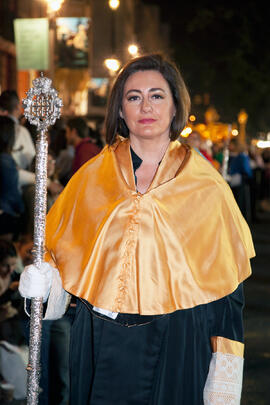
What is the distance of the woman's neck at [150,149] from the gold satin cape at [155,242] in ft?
0.25

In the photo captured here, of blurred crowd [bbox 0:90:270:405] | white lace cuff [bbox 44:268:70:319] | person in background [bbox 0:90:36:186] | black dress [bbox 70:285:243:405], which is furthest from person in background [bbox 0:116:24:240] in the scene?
black dress [bbox 70:285:243:405]

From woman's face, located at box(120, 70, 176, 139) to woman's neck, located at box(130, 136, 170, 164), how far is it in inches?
1.2

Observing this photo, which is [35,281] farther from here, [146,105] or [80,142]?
[80,142]

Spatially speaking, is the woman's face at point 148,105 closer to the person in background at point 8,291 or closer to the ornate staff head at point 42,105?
the ornate staff head at point 42,105

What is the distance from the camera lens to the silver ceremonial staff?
9.10ft

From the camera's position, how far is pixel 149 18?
49406mm

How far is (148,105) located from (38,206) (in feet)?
2.17

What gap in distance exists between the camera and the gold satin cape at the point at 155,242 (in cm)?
285

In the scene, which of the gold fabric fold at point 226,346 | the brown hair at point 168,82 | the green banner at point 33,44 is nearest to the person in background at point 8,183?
the brown hair at point 168,82

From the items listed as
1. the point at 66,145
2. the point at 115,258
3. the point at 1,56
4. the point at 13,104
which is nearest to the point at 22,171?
the point at 13,104

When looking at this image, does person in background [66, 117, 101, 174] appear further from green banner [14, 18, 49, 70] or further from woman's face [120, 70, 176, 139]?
woman's face [120, 70, 176, 139]

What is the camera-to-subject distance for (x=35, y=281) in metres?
2.77

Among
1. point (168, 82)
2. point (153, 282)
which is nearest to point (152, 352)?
point (153, 282)

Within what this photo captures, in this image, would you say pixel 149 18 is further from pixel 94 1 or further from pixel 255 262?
pixel 255 262
